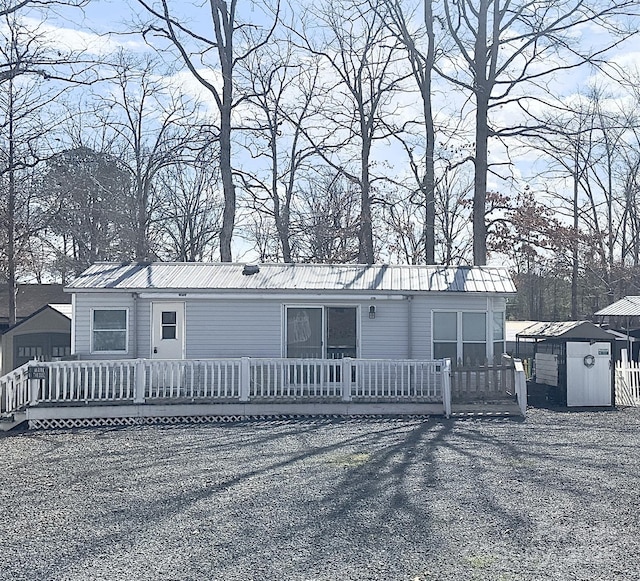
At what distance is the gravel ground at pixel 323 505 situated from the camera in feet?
18.5

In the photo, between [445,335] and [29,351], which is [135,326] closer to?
[445,335]

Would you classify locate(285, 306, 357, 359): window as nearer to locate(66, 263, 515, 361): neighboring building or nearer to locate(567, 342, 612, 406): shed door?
locate(66, 263, 515, 361): neighboring building

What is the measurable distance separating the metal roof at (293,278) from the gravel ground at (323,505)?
4327 mm

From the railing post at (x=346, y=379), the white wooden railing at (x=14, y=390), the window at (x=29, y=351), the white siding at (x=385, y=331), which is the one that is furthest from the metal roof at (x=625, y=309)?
the white wooden railing at (x=14, y=390)

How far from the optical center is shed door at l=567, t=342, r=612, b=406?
1598cm

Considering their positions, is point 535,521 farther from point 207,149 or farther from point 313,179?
point 313,179

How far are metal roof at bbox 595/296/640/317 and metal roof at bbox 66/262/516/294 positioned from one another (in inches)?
390

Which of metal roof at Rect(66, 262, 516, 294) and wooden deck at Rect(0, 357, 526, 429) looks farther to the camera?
metal roof at Rect(66, 262, 516, 294)

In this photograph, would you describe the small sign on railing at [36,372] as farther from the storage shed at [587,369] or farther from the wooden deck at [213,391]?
the storage shed at [587,369]

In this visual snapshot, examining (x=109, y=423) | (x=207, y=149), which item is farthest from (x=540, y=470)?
(x=207, y=149)

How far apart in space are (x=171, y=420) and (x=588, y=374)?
8.86 m

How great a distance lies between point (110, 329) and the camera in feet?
52.7

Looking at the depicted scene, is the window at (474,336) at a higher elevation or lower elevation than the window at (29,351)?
higher

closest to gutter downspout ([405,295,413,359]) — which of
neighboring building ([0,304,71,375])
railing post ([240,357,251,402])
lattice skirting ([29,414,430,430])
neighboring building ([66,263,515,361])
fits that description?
neighboring building ([66,263,515,361])
